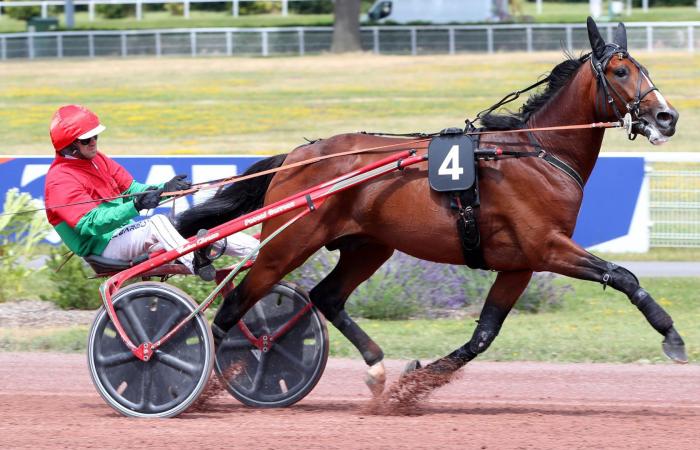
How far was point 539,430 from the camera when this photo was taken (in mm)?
5520

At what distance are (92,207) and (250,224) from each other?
822 millimetres

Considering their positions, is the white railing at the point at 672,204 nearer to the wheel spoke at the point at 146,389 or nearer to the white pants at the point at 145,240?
the white pants at the point at 145,240

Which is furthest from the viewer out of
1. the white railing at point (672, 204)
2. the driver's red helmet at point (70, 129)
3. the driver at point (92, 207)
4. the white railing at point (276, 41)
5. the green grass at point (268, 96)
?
the white railing at point (276, 41)

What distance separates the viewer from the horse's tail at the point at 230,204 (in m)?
6.48

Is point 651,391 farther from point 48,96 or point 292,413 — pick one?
point 48,96

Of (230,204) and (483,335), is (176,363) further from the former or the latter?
(483,335)

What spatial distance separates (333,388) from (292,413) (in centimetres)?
92

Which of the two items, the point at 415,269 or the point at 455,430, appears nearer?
the point at 455,430

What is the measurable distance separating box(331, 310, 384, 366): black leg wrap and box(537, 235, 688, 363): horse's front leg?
1077mm

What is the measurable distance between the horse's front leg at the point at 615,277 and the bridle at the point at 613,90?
0.66 m

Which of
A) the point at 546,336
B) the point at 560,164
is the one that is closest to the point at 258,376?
the point at 560,164

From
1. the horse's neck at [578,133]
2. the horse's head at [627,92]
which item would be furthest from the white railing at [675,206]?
the horse's head at [627,92]

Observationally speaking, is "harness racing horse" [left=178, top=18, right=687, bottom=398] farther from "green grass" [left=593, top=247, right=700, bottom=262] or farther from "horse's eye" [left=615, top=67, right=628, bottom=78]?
"green grass" [left=593, top=247, right=700, bottom=262]

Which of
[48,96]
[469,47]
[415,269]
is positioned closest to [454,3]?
[469,47]
